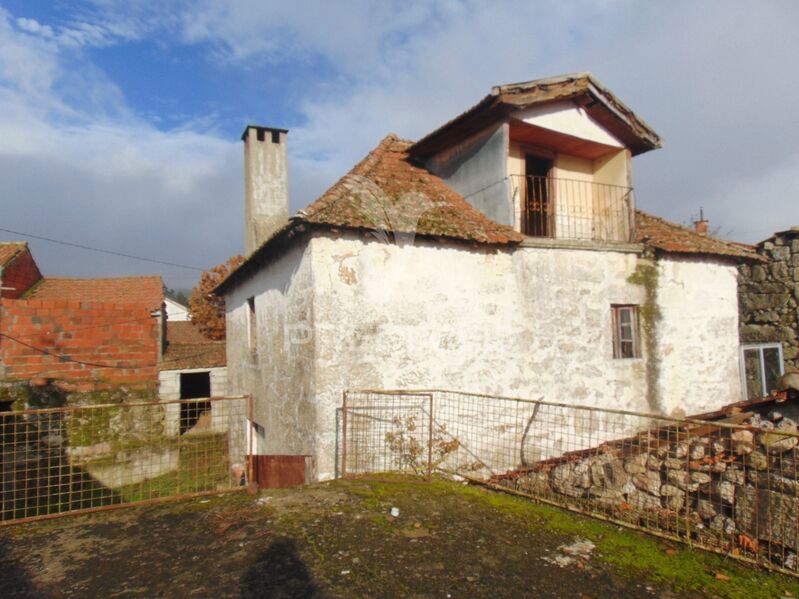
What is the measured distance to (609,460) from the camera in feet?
22.0

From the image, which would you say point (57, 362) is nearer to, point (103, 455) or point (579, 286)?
point (103, 455)

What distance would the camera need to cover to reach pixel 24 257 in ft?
63.8

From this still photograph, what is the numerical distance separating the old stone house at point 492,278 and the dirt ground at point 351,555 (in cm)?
192

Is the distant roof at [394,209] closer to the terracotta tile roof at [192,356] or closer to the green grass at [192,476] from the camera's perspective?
the green grass at [192,476]

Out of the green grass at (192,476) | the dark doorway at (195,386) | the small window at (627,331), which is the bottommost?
the green grass at (192,476)

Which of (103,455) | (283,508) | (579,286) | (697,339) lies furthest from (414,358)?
(103,455)

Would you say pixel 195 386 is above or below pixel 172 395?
below

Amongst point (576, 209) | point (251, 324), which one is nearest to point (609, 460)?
point (576, 209)

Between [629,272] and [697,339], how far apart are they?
220 centimetres

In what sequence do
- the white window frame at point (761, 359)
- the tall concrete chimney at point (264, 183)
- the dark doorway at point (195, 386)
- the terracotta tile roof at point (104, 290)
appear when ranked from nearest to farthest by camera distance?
the white window frame at point (761, 359)
the tall concrete chimney at point (264, 183)
the terracotta tile roof at point (104, 290)
the dark doorway at point (195, 386)

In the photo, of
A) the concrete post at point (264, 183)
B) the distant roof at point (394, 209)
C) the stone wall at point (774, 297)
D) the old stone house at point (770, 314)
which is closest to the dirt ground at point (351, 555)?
the distant roof at point (394, 209)

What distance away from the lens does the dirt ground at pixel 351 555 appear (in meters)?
3.67

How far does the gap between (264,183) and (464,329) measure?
6484 millimetres

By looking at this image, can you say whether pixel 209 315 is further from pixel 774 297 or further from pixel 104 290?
pixel 774 297
